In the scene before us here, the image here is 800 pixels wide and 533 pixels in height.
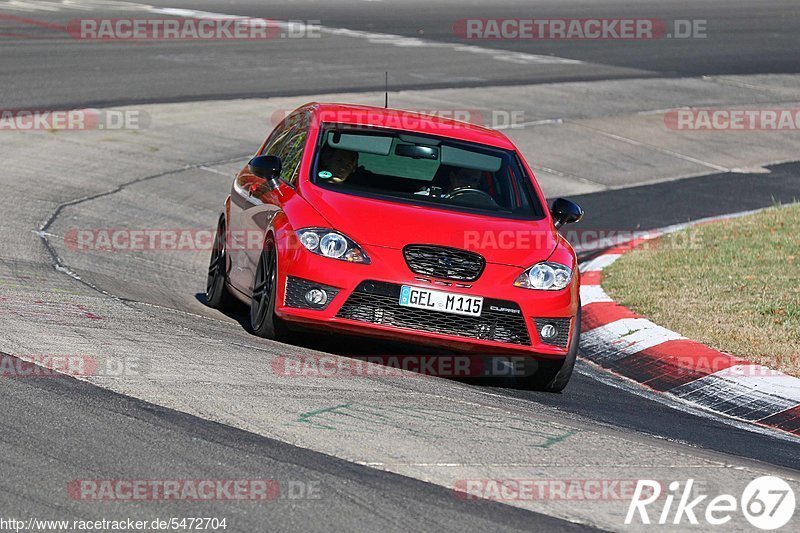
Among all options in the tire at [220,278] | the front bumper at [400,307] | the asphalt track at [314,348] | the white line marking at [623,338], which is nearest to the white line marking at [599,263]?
the asphalt track at [314,348]

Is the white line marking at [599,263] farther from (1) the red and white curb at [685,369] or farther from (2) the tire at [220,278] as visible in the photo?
(2) the tire at [220,278]

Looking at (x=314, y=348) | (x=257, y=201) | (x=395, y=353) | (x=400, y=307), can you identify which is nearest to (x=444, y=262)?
(x=400, y=307)

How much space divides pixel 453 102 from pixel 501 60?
5843 millimetres

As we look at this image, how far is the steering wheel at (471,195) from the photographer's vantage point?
29.8ft

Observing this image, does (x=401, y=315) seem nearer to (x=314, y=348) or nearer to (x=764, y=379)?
(x=314, y=348)

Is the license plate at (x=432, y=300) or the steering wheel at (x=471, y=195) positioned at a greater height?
the steering wheel at (x=471, y=195)

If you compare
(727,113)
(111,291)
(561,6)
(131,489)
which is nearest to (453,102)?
(727,113)

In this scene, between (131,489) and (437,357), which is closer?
(131,489)

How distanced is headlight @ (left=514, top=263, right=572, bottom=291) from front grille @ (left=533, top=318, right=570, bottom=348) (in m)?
0.19

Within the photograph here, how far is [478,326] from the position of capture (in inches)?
316

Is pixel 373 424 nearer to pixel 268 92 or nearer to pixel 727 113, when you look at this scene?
pixel 268 92

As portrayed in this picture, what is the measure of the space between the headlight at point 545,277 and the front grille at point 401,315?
238 millimetres

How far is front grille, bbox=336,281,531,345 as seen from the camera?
26.0ft

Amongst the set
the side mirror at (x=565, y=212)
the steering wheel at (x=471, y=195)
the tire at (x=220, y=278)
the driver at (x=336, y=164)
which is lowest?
the tire at (x=220, y=278)
